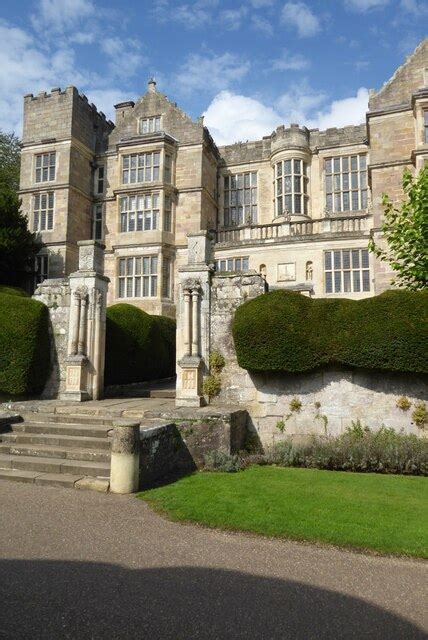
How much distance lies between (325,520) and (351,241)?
17964mm

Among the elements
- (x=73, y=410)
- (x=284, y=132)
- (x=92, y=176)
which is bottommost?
(x=73, y=410)

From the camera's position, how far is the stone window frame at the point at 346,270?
21.5 m

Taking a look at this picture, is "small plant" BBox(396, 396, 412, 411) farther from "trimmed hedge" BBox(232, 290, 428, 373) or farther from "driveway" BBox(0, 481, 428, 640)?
"driveway" BBox(0, 481, 428, 640)

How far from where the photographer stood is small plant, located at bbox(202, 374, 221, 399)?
10227 millimetres

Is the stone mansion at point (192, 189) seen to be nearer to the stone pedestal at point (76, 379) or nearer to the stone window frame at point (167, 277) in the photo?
the stone window frame at point (167, 277)

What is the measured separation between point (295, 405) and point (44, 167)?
23.1 m

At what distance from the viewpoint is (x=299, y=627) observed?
3.27 metres

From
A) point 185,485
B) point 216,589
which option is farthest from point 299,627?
point 185,485

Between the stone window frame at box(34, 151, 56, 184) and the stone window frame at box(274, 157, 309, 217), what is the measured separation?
13292 millimetres

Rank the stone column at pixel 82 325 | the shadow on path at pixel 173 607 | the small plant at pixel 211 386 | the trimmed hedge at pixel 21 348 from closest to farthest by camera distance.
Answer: the shadow on path at pixel 173 607, the small plant at pixel 211 386, the trimmed hedge at pixel 21 348, the stone column at pixel 82 325

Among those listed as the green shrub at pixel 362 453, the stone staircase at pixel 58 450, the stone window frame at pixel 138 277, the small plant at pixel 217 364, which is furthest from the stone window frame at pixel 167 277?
the green shrub at pixel 362 453

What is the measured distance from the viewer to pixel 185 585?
3.85 m

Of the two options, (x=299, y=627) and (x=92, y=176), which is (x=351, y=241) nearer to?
(x=92, y=176)

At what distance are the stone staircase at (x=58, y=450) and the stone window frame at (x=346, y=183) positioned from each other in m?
20.8
